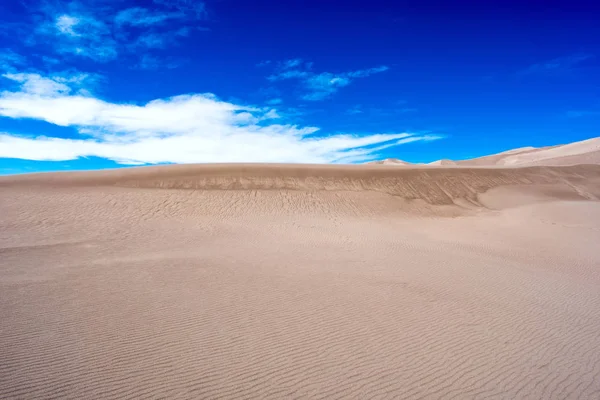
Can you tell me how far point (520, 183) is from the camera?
31469mm

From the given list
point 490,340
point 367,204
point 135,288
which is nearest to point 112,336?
point 135,288

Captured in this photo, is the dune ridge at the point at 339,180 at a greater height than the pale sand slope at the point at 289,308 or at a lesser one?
greater

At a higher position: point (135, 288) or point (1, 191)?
point (1, 191)

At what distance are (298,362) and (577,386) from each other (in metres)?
3.79

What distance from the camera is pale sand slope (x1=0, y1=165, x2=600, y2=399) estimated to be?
14.3ft

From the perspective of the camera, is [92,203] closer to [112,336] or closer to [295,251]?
[295,251]

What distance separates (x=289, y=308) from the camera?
6.73 m

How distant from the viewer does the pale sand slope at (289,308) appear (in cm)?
435

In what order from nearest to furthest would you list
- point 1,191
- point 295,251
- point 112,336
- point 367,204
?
point 112,336 → point 295,251 → point 1,191 → point 367,204

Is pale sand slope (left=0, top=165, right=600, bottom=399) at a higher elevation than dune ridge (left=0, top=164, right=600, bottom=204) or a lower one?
lower

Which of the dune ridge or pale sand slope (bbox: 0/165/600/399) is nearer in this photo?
pale sand slope (bbox: 0/165/600/399)

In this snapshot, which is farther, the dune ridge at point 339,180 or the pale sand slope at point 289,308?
the dune ridge at point 339,180

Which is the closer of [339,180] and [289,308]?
[289,308]

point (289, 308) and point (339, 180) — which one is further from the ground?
point (339, 180)
